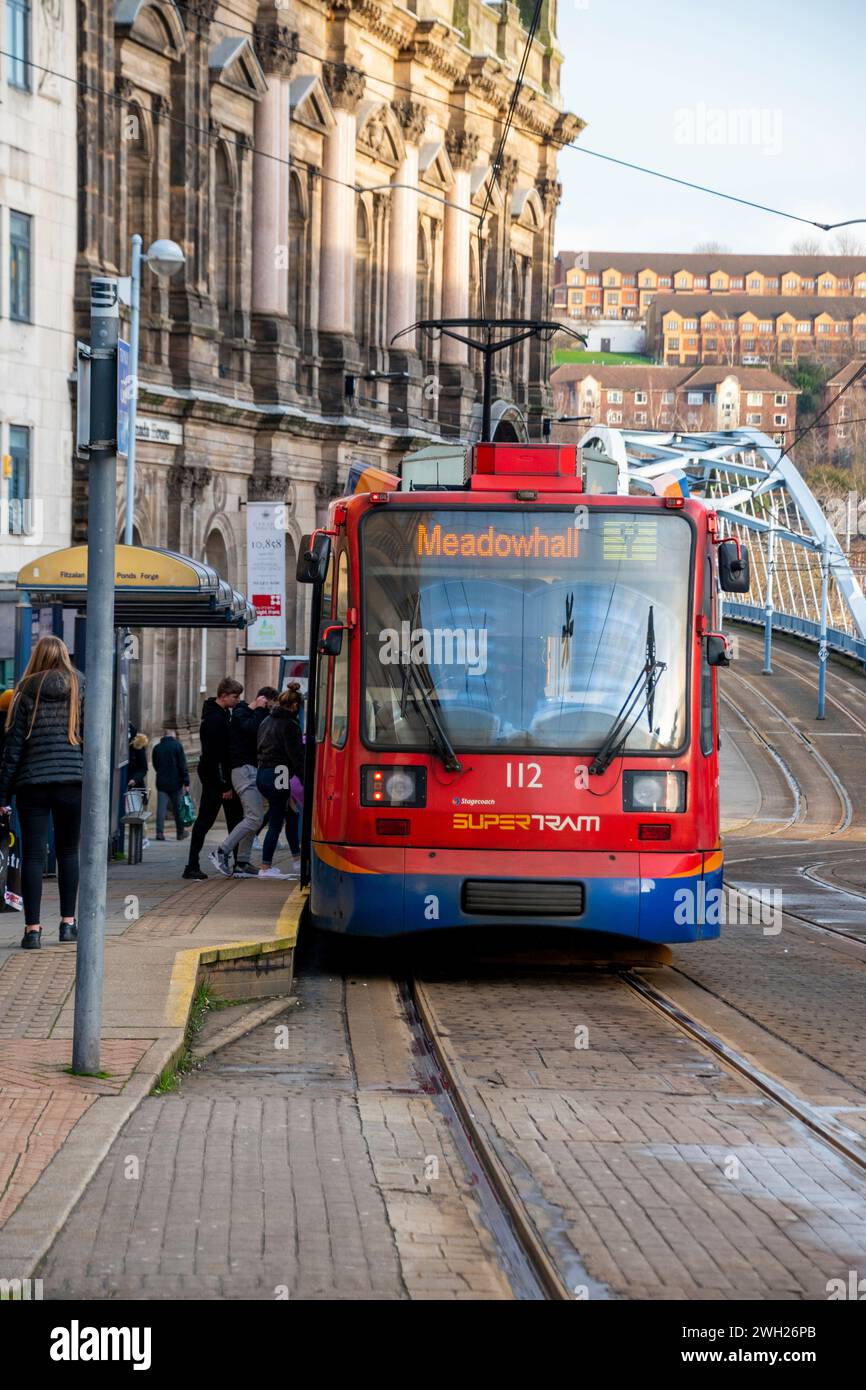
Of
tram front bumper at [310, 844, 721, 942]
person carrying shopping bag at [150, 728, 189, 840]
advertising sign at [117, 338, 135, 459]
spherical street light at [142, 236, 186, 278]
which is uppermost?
spherical street light at [142, 236, 186, 278]

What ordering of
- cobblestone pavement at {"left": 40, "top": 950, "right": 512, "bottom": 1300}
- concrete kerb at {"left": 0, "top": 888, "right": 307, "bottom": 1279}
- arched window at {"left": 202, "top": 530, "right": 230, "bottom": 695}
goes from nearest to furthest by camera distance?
cobblestone pavement at {"left": 40, "top": 950, "right": 512, "bottom": 1300}
concrete kerb at {"left": 0, "top": 888, "right": 307, "bottom": 1279}
arched window at {"left": 202, "top": 530, "right": 230, "bottom": 695}

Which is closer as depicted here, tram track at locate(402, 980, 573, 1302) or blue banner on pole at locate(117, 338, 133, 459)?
tram track at locate(402, 980, 573, 1302)

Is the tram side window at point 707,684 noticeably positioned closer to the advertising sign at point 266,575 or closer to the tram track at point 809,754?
the advertising sign at point 266,575

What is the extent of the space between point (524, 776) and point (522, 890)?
0.72 meters

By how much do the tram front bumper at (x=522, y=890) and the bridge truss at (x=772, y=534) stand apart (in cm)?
6864

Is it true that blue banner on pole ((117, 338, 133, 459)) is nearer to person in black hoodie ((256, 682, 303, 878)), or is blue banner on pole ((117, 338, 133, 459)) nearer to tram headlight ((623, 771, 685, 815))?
tram headlight ((623, 771, 685, 815))

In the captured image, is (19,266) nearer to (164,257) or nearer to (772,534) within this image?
(164,257)

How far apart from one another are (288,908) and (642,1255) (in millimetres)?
8566

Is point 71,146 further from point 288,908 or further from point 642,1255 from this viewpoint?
point 642,1255

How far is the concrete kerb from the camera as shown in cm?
646

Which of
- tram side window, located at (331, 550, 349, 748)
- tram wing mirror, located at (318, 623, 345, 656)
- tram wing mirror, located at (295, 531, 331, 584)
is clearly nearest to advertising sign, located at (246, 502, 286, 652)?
tram wing mirror, located at (295, 531, 331, 584)

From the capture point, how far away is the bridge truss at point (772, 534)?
10325cm

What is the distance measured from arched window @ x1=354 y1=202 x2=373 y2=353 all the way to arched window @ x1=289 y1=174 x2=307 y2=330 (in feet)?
14.4

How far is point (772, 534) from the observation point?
335 feet
